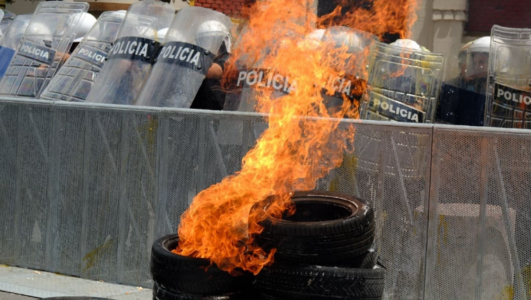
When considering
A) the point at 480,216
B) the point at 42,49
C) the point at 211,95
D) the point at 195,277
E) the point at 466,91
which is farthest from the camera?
the point at 42,49

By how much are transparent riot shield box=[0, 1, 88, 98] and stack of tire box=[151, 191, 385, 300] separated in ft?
17.0

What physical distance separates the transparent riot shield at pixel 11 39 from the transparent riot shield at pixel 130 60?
77.5 inches

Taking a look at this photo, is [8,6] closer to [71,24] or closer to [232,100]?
[71,24]

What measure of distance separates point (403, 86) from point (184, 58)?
2.45 meters

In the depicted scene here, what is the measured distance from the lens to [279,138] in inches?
225

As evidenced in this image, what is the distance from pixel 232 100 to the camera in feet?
24.8

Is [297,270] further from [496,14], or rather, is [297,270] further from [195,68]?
[496,14]

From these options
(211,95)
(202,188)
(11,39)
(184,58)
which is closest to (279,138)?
(202,188)

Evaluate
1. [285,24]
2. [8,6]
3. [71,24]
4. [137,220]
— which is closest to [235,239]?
[137,220]

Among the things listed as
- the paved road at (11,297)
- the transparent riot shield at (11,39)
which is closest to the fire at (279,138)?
the paved road at (11,297)

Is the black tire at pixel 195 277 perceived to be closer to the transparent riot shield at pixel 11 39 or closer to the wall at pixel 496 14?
the transparent riot shield at pixel 11 39

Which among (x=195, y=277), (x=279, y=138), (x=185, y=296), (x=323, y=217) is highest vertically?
(x=279, y=138)

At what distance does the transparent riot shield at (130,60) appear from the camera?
802cm

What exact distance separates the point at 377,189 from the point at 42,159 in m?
3.41
